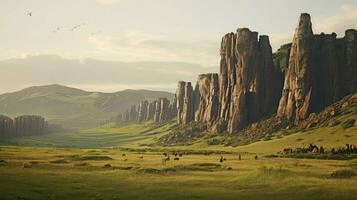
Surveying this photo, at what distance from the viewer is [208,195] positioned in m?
50.4

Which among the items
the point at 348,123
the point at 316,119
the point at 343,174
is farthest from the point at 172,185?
the point at 316,119

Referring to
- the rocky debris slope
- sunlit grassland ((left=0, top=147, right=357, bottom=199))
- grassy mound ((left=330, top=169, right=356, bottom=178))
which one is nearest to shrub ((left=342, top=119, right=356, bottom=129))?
the rocky debris slope

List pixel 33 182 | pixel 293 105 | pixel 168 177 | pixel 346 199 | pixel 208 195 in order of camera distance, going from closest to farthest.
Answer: pixel 346 199, pixel 208 195, pixel 33 182, pixel 168 177, pixel 293 105

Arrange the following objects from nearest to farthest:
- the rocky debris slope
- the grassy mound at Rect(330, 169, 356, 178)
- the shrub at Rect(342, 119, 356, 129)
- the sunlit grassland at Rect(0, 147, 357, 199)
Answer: the sunlit grassland at Rect(0, 147, 357, 199)
the grassy mound at Rect(330, 169, 356, 178)
the shrub at Rect(342, 119, 356, 129)
the rocky debris slope

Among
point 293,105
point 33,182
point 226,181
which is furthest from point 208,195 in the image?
point 293,105

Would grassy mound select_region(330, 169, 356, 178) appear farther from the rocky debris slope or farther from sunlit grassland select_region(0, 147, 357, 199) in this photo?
the rocky debris slope

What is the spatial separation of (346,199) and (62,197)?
2908 centimetres

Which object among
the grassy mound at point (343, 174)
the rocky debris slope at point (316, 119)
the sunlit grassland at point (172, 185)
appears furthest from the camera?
the rocky debris slope at point (316, 119)

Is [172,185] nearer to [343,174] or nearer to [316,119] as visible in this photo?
[343,174]

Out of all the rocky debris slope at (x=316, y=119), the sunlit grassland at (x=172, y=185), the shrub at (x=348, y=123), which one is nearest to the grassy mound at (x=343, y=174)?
the sunlit grassland at (x=172, y=185)

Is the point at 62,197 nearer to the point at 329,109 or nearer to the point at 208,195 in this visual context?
the point at 208,195

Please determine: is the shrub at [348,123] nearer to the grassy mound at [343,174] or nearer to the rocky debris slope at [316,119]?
the rocky debris slope at [316,119]

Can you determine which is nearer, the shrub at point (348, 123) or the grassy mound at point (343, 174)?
the grassy mound at point (343, 174)

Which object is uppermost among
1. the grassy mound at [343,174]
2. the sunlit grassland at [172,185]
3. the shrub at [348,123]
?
the shrub at [348,123]
